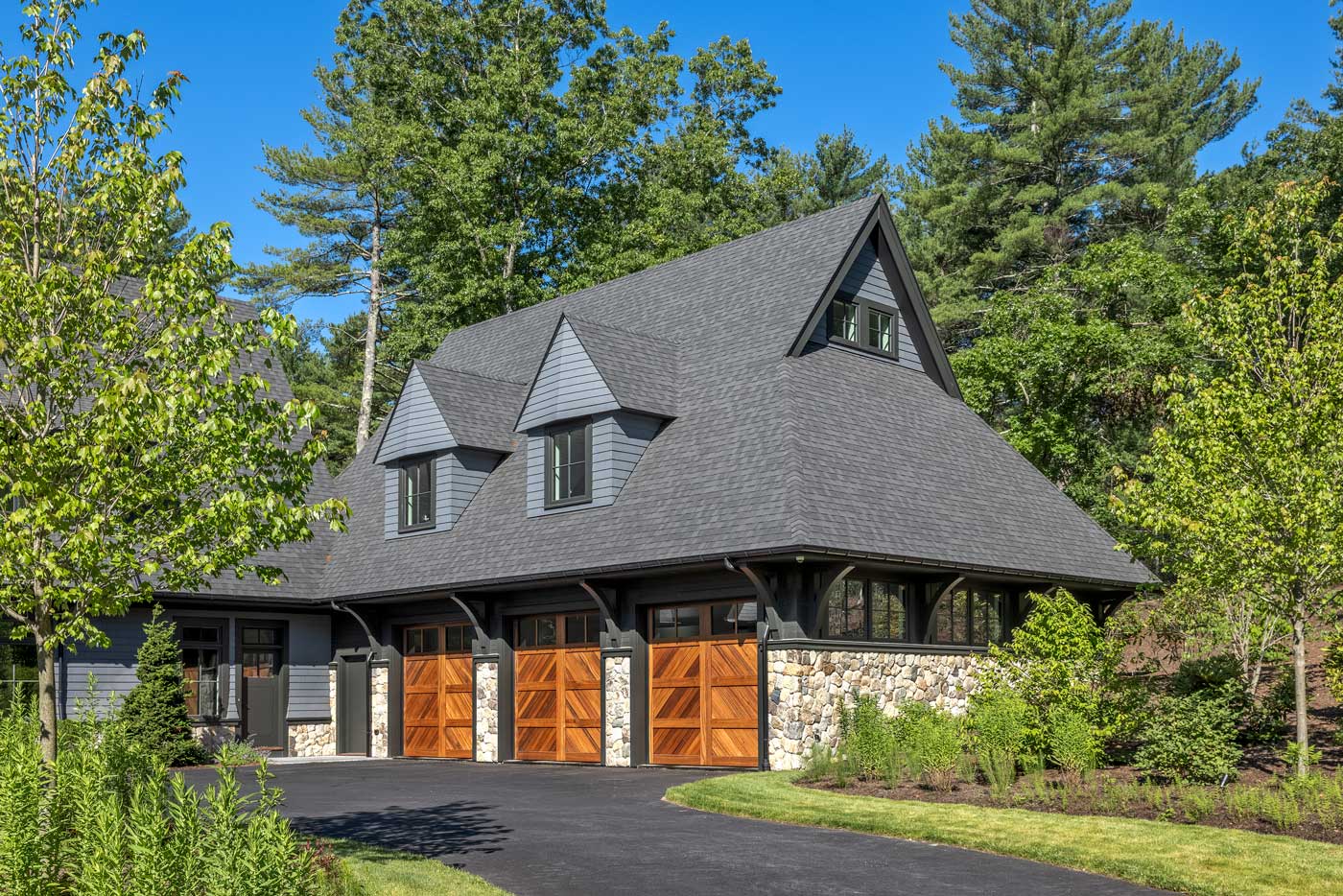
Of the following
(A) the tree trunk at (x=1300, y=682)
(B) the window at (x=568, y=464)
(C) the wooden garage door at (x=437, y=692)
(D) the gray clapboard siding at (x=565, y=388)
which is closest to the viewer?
(A) the tree trunk at (x=1300, y=682)

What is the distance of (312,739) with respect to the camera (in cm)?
2705

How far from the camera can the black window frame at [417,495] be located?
2592 cm

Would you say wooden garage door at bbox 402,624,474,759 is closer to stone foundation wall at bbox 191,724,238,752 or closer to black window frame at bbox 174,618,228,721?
stone foundation wall at bbox 191,724,238,752

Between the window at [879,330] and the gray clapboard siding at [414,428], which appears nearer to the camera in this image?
the window at [879,330]

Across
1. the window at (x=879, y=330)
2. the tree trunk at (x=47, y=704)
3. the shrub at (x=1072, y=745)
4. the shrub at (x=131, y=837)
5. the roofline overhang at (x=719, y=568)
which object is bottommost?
the shrub at (x=1072, y=745)

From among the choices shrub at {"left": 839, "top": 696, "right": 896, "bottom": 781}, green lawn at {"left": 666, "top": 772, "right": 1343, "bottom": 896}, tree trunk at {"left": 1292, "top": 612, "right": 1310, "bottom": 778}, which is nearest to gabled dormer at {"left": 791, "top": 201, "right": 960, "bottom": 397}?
shrub at {"left": 839, "top": 696, "right": 896, "bottom": 781}

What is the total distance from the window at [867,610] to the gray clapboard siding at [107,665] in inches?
512

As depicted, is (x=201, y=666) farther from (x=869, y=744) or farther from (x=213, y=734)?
(x=869, y=744)

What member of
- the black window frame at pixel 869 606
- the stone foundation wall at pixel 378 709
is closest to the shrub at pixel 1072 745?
the black window frame at pixel 869 606

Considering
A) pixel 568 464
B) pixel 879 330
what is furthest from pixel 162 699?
pixel 879 330

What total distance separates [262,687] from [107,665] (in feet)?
11.0

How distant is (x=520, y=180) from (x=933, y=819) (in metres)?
32.3

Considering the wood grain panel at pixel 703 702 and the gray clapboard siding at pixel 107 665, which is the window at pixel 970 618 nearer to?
the wood grain panel at pixel 703 702

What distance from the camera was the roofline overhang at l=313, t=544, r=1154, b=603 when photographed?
18203 mm
